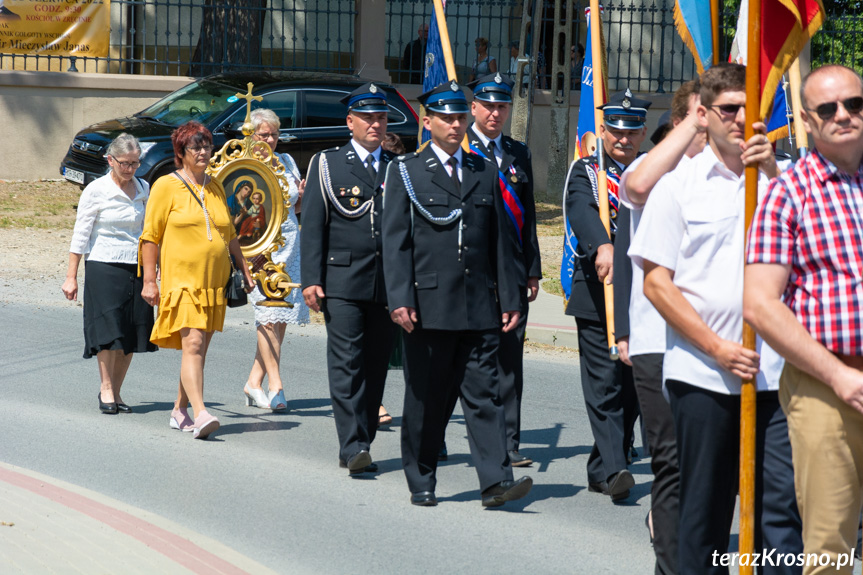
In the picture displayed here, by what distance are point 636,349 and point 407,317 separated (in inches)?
56.7

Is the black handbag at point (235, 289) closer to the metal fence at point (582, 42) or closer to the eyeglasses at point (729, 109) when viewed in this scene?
the eyeglasses at point (729, 109)

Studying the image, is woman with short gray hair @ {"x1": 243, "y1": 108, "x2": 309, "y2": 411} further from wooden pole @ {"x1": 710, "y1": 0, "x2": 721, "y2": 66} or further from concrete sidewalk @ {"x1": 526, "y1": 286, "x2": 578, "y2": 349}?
wooden pole @ {"x1": 710, "y1": 0, "x2": 721, "y2": 66}

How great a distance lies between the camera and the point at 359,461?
6.60 meters

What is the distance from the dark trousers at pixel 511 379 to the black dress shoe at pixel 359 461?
95cm

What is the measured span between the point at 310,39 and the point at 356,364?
15.6 meters

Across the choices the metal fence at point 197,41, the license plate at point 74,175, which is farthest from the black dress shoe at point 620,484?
the metal fence at point 197,41

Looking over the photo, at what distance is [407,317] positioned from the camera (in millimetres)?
6020

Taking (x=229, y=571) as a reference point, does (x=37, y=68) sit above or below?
above

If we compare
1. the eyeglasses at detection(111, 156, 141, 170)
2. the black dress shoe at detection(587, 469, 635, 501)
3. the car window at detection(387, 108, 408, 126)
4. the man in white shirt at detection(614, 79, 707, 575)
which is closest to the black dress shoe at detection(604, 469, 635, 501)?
the black dress shoe at detection(587, 469, 635, 501)

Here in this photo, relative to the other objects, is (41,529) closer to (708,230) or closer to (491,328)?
(491,328)

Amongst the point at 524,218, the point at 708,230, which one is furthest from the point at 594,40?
the point at 708,230

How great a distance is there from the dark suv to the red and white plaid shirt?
39.5 ft

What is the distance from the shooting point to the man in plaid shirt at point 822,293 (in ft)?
11.3

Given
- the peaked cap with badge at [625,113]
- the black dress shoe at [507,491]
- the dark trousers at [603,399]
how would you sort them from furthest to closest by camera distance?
the peaked cap with badge at [625,113] < the dark trousers at [603,399] < the black dress shoe at [507,491]
